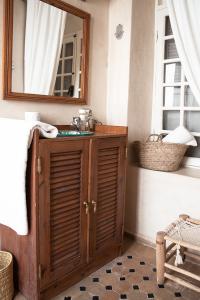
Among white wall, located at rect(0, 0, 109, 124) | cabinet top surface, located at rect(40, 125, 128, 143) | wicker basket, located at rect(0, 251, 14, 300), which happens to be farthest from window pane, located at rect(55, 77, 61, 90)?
wicker basket, located at rect(0, 251, 14, 300)

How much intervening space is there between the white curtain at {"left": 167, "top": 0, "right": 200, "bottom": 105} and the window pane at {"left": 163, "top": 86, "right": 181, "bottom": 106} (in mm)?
357

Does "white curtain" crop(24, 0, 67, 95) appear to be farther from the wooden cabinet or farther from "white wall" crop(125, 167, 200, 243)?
"white wall" crop(125, 167, 200, 243)

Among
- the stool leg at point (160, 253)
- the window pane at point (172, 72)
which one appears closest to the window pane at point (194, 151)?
the window pane at point (172, 72)

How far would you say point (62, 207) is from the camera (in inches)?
62.7

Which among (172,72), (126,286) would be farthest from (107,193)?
(172,72)

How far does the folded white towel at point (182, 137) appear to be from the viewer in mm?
2238

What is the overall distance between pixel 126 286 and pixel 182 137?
4.12 feet

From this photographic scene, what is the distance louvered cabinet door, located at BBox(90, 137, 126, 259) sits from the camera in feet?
5.87

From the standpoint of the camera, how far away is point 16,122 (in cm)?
142

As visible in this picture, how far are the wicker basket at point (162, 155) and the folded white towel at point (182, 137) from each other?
9 centimetres

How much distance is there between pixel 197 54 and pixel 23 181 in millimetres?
1563

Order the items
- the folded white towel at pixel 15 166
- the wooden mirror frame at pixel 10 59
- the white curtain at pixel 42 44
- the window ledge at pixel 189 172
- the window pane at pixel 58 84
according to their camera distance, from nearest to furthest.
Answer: the folded white towel at pixel 15 166, the wooden mirror frame at pixel 10 59, the white curtain at pixel 42 44, the window pane at pixel 58 84, the window ledge at pixel 189 172

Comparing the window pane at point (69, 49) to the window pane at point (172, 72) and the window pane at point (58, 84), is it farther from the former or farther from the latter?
the window pane at point (172, 72)

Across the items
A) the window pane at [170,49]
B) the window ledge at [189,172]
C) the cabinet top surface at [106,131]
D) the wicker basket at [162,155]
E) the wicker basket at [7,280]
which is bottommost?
the wicker basket at [7,280]
